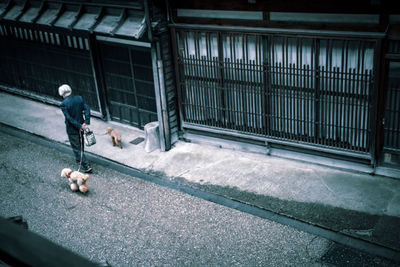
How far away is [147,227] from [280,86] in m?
4.11

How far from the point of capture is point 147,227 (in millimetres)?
8617

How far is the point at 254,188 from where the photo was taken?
9547mm

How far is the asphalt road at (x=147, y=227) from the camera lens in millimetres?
7605

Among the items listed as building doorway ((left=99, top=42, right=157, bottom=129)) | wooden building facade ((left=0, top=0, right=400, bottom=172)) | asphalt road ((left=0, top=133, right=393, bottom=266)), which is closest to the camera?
asphalt road ((left=0, top=133, right=393, bottom=266))

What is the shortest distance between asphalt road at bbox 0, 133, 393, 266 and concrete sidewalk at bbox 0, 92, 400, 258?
486mm

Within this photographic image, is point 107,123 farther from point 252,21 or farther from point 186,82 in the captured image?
point 252,21

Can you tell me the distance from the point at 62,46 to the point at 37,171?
15.1 ft

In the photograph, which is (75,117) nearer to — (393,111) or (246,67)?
(246,67)

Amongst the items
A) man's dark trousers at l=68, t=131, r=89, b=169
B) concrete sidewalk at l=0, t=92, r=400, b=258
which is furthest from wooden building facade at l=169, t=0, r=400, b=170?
man's dark trousers at l=68, t=131, r=89, b=169

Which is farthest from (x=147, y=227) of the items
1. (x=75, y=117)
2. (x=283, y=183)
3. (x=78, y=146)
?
(x=75, y=117)

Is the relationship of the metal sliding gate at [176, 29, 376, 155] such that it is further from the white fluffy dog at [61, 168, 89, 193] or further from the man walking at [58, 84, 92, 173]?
the white fluffy dog at [61, 168, 89, 193]

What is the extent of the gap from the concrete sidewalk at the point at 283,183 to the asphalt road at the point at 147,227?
19.1 inches

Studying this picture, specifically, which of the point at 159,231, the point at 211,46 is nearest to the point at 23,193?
the point at 159,231

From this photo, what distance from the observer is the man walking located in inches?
404
